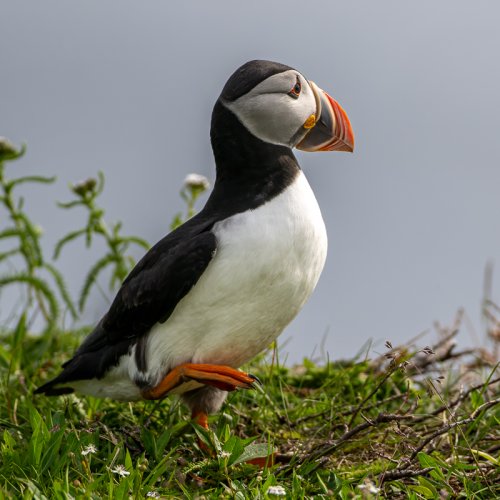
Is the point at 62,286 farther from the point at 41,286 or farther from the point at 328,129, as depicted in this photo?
the point at 328,129

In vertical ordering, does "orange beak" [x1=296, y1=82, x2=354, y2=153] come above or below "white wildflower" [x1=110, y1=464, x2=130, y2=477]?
above

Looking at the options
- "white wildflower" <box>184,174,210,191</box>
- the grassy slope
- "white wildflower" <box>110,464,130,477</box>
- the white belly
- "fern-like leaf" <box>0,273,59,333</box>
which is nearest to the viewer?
"white wildflower" <box>110,464,130,477</box>

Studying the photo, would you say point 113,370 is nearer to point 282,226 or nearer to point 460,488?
point 282,226

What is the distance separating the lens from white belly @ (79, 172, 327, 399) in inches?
161

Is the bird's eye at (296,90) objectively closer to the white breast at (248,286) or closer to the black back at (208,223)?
the black back at (208,223)

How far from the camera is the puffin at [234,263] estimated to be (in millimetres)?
4117

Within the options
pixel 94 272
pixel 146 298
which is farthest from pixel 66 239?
pixel 146 298

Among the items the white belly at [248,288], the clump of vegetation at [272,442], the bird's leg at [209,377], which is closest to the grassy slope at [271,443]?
the clump of vegetation at [272,442]

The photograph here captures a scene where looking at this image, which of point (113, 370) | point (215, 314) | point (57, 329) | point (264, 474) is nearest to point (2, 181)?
point (57, 329)

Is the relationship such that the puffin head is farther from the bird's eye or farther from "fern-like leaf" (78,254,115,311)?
"fern-like leaf" (78,254,115,311)

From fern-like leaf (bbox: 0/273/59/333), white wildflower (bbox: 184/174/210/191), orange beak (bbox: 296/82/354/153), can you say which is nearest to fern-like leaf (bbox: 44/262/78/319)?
fern-like leaf (bbox: 0/273/59/333)

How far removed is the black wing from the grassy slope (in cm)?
29

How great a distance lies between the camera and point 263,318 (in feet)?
13.8

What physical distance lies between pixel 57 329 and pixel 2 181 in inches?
47.7
